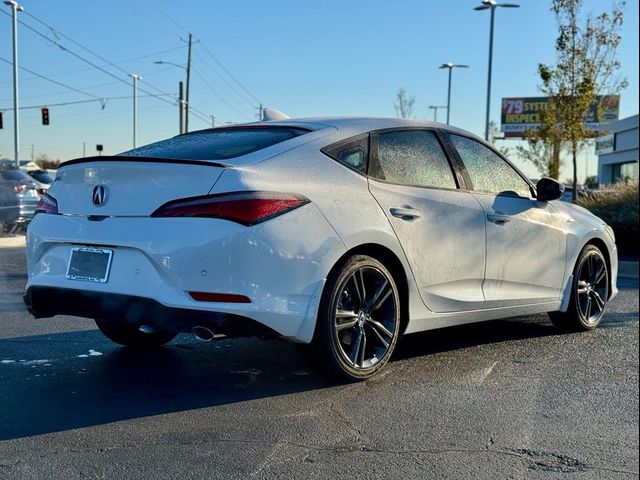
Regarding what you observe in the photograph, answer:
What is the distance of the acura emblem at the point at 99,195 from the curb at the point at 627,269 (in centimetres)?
896

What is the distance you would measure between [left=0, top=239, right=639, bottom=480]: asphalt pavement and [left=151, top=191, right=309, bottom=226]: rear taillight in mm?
1006

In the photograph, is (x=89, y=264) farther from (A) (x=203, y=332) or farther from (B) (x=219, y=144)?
(B) (x=219, y=144)

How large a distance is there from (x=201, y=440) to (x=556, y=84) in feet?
54.9

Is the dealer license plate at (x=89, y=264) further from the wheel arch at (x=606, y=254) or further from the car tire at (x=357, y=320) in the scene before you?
the wheel arch at (x=606, y=254)

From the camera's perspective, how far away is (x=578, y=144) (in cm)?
1947

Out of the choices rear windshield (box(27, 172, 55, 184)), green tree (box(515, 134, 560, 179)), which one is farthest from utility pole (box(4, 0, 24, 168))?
green tree (box(515, 134, 560, 179))

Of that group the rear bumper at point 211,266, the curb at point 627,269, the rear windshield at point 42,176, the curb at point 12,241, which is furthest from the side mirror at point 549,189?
the rear windshield at point 42,176

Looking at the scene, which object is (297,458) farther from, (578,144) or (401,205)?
(578,144)

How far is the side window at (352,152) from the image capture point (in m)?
4.32

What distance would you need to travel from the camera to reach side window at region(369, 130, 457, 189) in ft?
15.0

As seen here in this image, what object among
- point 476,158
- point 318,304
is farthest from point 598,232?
point 318,304

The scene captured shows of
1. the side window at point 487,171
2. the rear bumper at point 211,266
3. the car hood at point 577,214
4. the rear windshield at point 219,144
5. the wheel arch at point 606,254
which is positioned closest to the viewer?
the rear bumper at point 211,266

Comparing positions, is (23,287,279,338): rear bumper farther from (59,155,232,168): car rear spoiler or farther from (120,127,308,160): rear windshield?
(120,127,308,160): rear windshield

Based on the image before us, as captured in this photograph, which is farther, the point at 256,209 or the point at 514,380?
the point at 514,380
